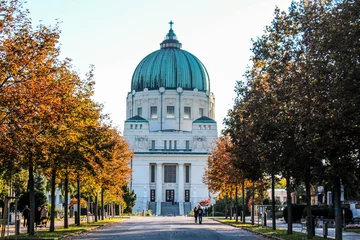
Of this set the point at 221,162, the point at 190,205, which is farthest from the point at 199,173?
the point at 221,162

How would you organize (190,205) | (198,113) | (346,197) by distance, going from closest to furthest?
(346,197) → (190,205) → (198,113)

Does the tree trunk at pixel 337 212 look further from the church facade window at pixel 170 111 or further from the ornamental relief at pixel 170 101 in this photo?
the church facade window at pixel 170 111

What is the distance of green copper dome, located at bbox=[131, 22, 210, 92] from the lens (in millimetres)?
170250

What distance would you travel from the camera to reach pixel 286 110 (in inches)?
1332

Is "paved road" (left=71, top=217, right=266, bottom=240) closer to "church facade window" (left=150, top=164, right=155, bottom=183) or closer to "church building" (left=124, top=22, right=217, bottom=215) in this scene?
"church building" (left=124, top=22, right=217, bottom=215)

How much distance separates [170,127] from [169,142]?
403 centimetres

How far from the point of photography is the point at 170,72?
560 ft

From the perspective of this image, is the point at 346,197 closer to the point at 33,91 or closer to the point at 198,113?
the point at 33,91

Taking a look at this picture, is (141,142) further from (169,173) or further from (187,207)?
(187,207)

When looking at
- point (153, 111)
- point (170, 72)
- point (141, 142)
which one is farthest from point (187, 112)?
point (141, 142)

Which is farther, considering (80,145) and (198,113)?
(198,113)

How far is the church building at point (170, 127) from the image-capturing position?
163 m

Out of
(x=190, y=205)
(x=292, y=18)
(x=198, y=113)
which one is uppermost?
(x=198, y=113)

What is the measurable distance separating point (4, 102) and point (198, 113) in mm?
147642
